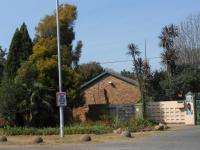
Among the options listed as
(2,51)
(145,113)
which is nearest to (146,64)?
(145,113)

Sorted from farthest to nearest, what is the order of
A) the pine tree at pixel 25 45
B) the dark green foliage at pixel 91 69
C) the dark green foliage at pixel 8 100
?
1. the dark green foliage at pixel 91 69
2. the pine tree at pixel 25 45
3. the dark green foliage at pixel 8 100

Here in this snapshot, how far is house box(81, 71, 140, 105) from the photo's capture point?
55.5 metres

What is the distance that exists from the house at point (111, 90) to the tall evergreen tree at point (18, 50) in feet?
31.8

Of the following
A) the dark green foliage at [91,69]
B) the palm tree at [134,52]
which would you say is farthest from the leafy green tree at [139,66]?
the dark green foliage at [91,69]

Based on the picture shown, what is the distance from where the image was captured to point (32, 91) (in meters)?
40.9

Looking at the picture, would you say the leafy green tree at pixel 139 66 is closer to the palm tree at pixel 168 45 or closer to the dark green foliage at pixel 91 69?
the palm tree at pixel 168 45

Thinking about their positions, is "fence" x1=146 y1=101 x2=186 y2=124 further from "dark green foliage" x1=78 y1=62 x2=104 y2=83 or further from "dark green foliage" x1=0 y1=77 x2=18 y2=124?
"dark green foliage" x1=78 y1=62 x2=104 y2=83

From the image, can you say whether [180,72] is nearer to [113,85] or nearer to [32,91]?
[113,85]

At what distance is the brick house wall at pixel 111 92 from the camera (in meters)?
55.5

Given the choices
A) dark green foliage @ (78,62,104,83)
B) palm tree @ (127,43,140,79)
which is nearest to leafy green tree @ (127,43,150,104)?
palm tree @ (127,43,140,79)

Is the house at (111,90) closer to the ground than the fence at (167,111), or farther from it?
farther from it

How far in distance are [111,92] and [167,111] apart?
43.0ft

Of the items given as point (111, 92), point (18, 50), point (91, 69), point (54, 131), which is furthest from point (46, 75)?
point (91, 69)

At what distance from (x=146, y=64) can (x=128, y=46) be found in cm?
229
